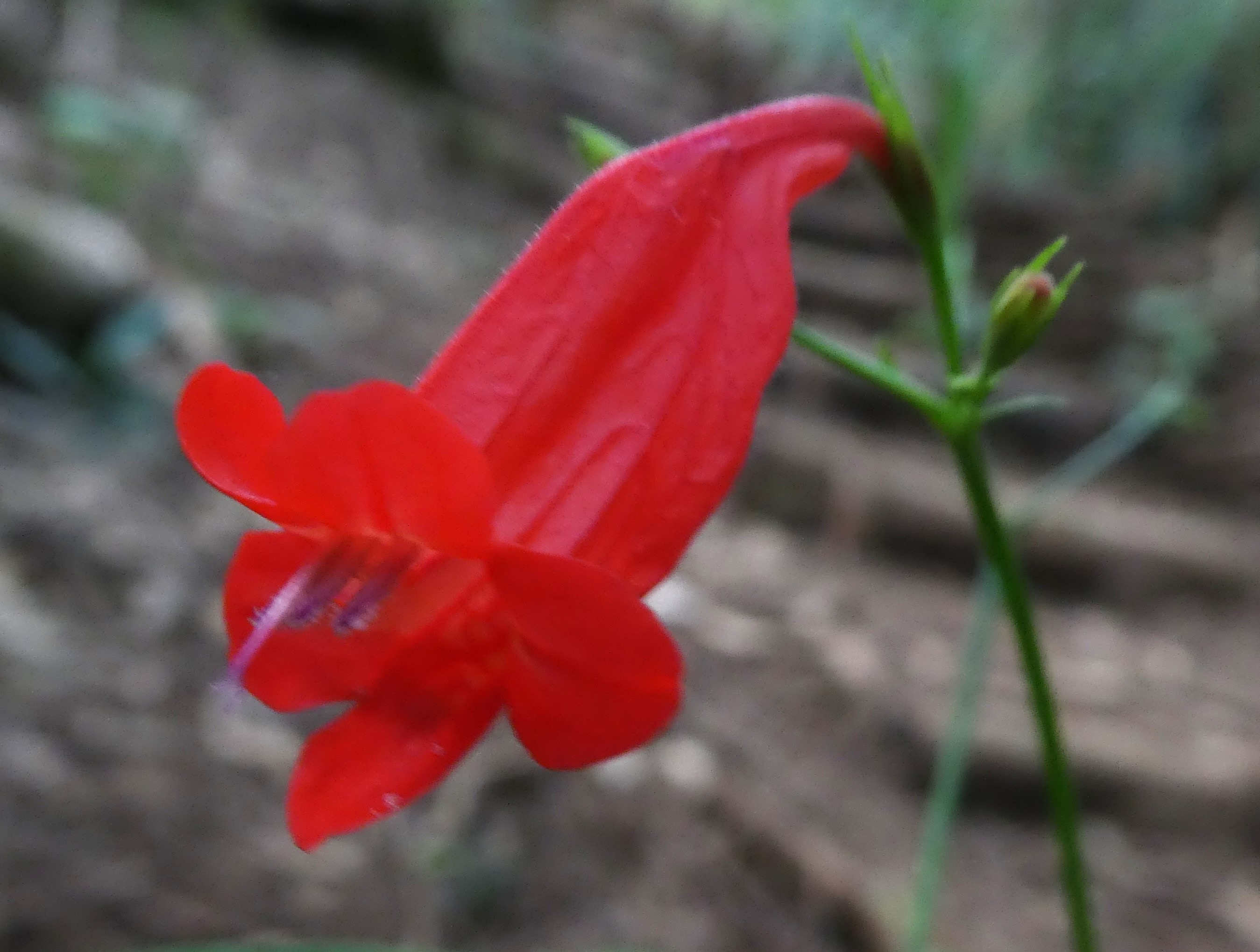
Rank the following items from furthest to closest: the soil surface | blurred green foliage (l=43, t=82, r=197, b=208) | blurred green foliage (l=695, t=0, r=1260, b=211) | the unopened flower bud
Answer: blurred green foliage (l=695, t=0, r=1260, b=211)
blurred green foliage (l=43, t=82, r=197, b=208)
the soil surface
the unopened flower bud

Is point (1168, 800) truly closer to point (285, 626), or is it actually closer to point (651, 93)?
point (285, 626)

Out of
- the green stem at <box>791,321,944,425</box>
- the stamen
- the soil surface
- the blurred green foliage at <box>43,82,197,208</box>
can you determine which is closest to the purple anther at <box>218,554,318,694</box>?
the stamen

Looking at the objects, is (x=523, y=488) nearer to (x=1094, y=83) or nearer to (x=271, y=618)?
(x=271, y=618)

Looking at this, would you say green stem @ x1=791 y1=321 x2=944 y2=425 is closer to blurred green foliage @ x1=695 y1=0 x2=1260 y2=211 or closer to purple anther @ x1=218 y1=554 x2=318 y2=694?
purple anther @ x1=218 y1=554 x2=318 y2=694

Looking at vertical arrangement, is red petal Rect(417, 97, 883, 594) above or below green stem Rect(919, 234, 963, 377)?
below

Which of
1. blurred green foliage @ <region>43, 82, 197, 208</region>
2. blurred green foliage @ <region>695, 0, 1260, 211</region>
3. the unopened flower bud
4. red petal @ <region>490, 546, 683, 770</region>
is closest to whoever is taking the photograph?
red petal @ <region>490, 546, 683, 770</region>

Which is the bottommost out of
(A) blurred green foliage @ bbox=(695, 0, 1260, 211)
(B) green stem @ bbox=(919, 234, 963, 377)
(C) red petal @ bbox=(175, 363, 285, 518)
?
(C) red petal @ bbox=(175, 363, 285, 518)

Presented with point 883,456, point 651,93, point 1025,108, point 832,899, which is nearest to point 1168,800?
point 832,899

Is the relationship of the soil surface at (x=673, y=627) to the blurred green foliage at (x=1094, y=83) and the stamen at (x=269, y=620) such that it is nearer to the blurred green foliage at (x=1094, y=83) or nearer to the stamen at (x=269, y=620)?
the blurred green foliage at (x=1094, y=83)
